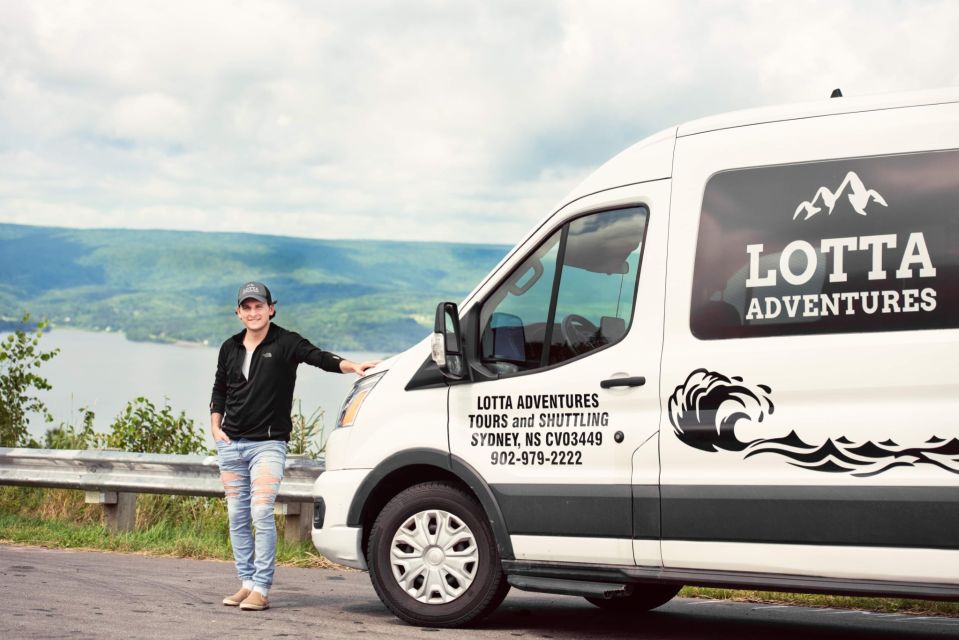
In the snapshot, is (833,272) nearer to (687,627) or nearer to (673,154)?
(673,154)

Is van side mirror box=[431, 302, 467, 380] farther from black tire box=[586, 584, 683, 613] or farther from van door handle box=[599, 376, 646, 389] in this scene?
black tire box=[586, 584, 683, 613]

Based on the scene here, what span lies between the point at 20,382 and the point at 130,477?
391 centimetres

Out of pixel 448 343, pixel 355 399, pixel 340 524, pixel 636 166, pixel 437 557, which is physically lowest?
pixel 437 557

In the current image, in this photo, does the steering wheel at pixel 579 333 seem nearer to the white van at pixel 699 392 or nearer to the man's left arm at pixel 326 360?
the white van at pixel 699 392

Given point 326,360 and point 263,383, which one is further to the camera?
point 326,360

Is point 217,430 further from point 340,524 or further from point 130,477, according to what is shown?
point 130,477

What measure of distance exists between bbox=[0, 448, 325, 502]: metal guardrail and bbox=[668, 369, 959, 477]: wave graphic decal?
4277 millimetres

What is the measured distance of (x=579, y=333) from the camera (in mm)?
6230

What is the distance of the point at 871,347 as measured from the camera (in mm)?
5320

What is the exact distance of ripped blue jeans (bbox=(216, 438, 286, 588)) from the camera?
23.2 feet

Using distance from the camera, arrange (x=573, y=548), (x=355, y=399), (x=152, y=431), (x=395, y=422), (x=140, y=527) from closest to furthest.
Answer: (x=573, y=548) → (x=395, y=422) → (x=355, y=399) → (x=140, y=527) → (x=152, y=431)

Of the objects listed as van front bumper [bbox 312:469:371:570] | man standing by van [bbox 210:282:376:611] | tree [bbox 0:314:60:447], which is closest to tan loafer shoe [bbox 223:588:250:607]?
man standing by van [bbox 210:282:376:611]

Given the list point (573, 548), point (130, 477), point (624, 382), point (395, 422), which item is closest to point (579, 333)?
point (624, 382)

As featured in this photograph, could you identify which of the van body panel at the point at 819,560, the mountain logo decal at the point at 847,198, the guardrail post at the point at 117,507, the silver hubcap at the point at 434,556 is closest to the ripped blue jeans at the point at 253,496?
the silver hubcap at the point at 434,556
